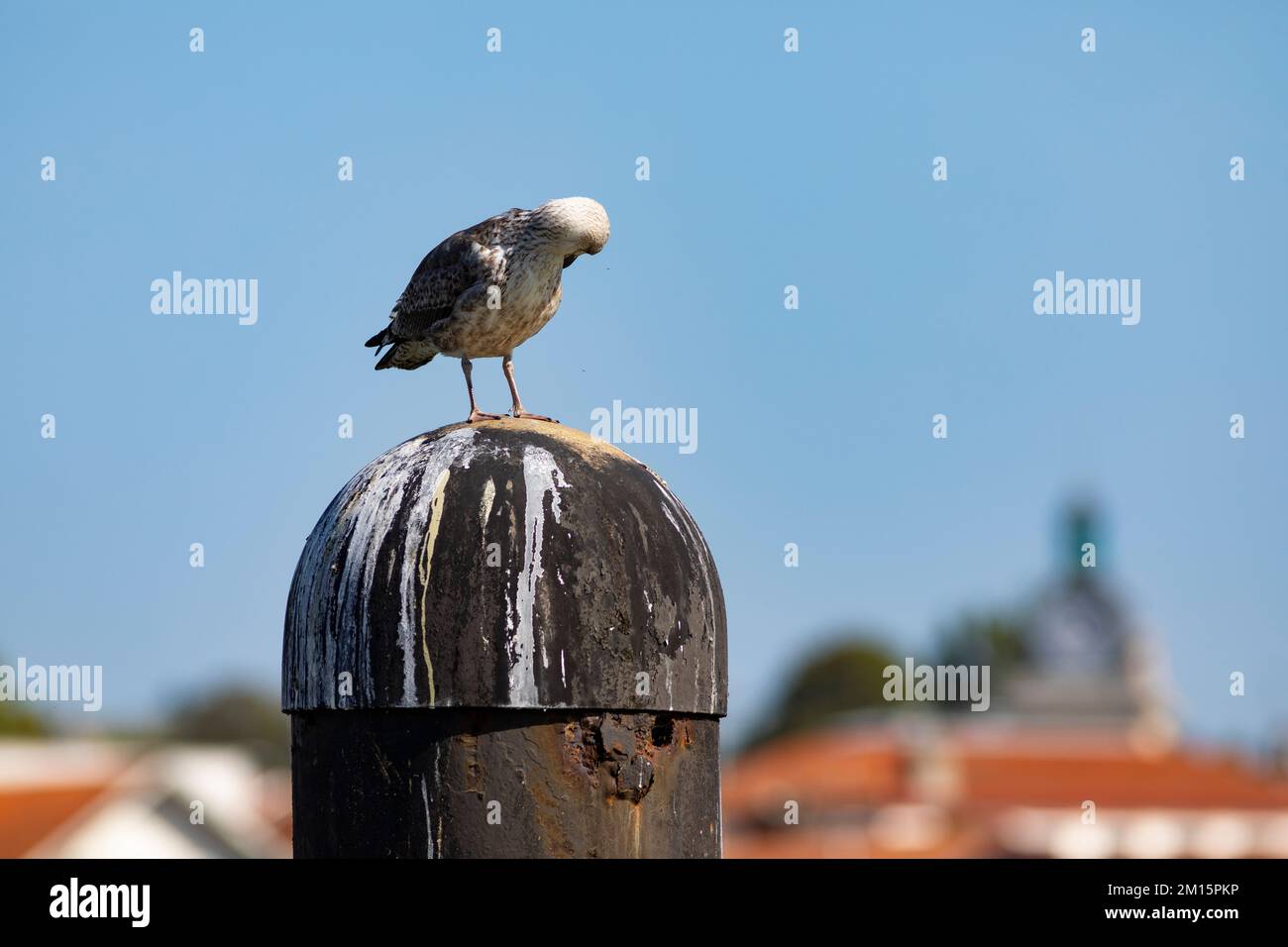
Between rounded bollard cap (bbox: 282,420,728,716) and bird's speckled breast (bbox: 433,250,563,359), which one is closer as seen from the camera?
rounded bollard cap (bbox: 282,420,728,716)

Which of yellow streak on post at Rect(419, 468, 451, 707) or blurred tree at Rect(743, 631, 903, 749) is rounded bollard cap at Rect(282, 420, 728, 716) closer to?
yellow streak on post at Rect(419, 468, 451, 707)

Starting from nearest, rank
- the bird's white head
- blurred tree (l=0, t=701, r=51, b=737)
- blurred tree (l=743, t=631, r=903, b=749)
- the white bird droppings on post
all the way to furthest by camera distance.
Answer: the white bird droppings on post
the bird's white head
blurred tree (l=0, t=701, r=51, b=737)
blurred tree (l=743, t=631, r=903, b=749)

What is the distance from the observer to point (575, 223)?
6977 millimetres

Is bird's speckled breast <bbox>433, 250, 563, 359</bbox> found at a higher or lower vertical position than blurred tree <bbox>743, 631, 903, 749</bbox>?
higher

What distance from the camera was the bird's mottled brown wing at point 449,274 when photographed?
7191 mm

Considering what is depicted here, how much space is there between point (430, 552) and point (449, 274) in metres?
1.97

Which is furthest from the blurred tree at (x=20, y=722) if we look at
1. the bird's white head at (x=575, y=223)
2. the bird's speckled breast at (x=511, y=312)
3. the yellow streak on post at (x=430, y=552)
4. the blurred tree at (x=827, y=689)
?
the yellow streak on post at (x=430, y=552)

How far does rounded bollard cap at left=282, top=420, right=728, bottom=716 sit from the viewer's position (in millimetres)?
5496

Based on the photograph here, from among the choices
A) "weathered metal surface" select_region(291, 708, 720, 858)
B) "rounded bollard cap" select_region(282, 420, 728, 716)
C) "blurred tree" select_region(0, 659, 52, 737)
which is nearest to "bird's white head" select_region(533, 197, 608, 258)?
"rounded bollard cap" select_region(282, 420, 728, 716)

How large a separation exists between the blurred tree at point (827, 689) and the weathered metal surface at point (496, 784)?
99194 millimetres

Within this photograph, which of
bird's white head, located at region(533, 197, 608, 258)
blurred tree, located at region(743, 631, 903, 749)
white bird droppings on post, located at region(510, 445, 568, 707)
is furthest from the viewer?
blurred tree, located at region(743, 631, 903, 749)

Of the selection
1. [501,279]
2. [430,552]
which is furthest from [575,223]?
[430,552]
